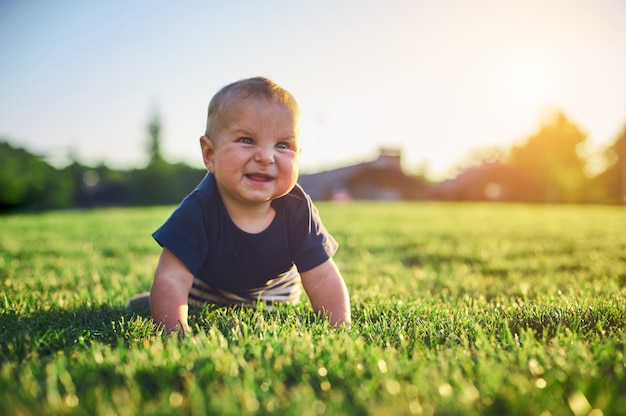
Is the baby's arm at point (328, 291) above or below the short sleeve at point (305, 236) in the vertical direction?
below

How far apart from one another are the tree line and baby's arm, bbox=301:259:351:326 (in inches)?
869

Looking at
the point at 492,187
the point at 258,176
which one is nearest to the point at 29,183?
the point at 258,176

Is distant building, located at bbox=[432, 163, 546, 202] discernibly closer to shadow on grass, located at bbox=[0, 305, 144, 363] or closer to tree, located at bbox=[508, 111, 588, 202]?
tree, located at bbox=[508, 111, 588, 202]

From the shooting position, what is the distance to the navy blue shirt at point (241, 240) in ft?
8.09

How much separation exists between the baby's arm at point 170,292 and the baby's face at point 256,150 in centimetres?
47

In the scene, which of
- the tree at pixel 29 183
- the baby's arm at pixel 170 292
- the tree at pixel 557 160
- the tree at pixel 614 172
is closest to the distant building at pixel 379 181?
the tree at pixel 557 160

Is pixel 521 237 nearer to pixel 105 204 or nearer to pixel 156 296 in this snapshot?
pixel 156 296

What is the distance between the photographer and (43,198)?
1315 inches

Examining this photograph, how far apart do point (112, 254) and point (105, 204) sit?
37.9m

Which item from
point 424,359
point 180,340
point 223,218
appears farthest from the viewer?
point 223,218

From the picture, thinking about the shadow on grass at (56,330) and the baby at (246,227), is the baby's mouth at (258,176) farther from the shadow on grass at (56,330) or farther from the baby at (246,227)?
the shadow on grass at (56,330)

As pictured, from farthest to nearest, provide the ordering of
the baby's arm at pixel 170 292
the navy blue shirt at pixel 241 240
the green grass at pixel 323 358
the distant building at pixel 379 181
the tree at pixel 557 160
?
1. the tree at pixel 557 160
2. the distant building at pixel 379 181
3. the navy blue shirt at pixel 241 240
4. the baby's arm at pixel 170 292
5. the green grass at pixel 323 358

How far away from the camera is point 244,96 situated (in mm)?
2346

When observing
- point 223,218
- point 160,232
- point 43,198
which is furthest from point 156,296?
point 43,198
